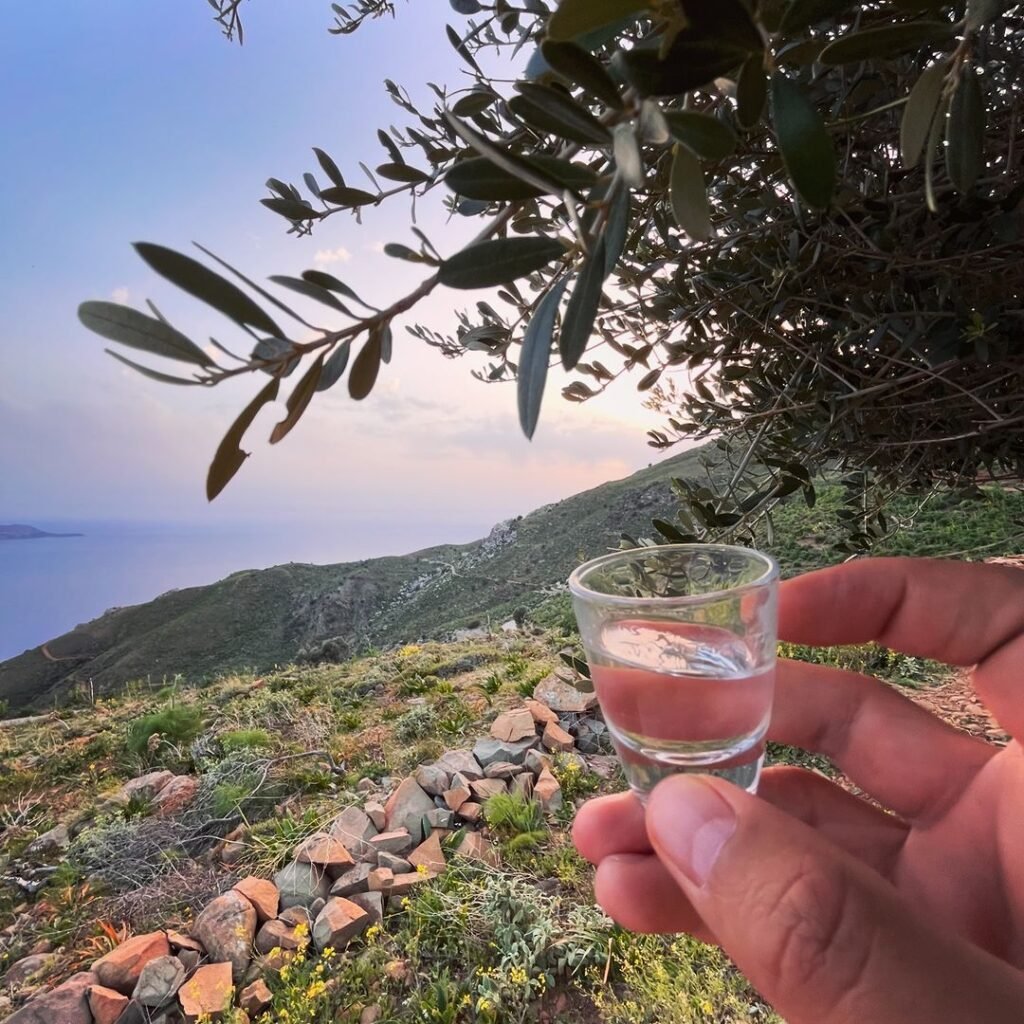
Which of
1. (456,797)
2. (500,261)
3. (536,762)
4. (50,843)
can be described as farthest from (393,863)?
(500,261)

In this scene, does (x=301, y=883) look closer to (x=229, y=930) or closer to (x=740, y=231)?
(x=229, y=930)

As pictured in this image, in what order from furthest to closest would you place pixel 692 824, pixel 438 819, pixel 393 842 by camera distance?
pixel 438 819, pixel 393 842, pixel 692 824

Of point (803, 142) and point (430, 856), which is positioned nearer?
point (803, 142)

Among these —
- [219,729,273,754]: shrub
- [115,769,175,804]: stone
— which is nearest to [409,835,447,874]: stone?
[219,729,273,754]: shrub

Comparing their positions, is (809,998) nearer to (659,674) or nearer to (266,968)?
(659,674)

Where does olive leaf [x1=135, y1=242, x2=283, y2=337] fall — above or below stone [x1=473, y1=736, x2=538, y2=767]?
above

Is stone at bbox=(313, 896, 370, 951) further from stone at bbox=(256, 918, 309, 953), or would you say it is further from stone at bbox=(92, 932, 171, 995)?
stone at bbox=(92, 932, 171, 995)

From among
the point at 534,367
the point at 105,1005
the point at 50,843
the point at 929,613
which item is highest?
the point at 534,367

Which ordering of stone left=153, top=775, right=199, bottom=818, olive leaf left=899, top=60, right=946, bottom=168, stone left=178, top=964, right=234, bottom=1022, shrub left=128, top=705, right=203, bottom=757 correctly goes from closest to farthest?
olive leaf left=899, top=60, right=946, bottom=168 → stone left=178, top=964, right=234, bottom=1022 → stone left=153, top=775, right=199, bottom=818 → shrub left=128, top=705, right=203, bottom=757
